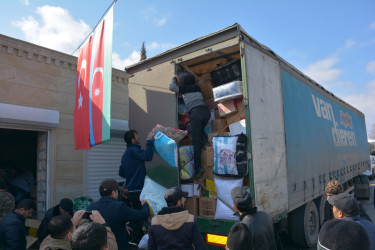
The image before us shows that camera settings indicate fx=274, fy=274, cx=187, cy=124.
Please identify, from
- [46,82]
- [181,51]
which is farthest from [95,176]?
[181,51]

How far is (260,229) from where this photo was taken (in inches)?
90.0

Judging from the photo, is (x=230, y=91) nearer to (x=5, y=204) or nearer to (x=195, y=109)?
(x=195, y=109)

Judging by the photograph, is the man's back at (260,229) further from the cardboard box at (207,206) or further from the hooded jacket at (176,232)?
the cardboard box at (207,206)

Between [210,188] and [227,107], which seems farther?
[227,107]

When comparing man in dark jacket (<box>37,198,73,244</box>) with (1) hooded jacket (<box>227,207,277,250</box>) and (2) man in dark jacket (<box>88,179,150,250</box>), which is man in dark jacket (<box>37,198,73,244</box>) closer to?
(2) man in dark jacket (<box>88,179,150,250</box>)

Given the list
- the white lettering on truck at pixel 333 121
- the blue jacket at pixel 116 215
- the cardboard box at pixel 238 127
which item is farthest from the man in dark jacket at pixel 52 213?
the white lettering on truck at pixel 333 121

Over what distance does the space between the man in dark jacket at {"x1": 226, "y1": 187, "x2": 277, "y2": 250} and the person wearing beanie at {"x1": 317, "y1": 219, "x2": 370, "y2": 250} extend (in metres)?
0.68

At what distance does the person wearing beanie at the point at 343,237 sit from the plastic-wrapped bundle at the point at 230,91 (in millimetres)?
2422

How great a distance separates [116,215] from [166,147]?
1314mm

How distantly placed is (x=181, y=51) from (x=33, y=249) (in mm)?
4616

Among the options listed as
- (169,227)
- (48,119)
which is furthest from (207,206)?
(48,119)

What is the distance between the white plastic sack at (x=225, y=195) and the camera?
346 centimetres

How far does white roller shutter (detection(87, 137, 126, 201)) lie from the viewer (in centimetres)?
661

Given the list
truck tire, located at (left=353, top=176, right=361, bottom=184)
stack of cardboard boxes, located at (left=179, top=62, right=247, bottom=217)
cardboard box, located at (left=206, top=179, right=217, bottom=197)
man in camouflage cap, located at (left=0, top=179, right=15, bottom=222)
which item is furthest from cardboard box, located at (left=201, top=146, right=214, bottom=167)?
truck tire, located at (left=353, top=176, right=361, bottom=184)
